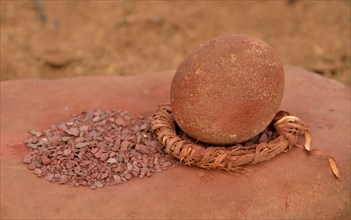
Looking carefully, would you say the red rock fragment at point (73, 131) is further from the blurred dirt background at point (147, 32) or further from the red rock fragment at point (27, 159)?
the blurred dirt background at point (147, 32)

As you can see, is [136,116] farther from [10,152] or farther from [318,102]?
[318,102]

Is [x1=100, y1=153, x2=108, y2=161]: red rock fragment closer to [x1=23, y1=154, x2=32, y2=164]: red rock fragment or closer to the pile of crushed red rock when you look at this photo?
the pile of crushed red rock

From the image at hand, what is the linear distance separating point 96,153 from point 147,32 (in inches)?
122


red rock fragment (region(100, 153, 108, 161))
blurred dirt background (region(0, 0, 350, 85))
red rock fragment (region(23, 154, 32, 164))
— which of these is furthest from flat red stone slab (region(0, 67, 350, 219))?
blurred dirt background (region(0, 0, 350, 85))

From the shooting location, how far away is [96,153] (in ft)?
7.78

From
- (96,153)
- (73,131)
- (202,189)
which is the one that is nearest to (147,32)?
(73,131)

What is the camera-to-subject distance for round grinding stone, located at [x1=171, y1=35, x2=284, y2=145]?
2232 millimetres

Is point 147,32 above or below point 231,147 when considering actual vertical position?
below

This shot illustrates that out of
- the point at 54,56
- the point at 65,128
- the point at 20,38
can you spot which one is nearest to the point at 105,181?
the point at 65,128

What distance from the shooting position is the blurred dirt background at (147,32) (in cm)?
→ 494

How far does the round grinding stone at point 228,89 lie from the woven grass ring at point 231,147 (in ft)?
0.25

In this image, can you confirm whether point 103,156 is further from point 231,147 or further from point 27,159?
point 231,147

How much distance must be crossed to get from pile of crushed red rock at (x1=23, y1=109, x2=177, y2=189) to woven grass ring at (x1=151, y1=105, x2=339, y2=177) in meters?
0.09

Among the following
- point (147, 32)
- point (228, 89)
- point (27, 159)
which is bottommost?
point (147, 32)
